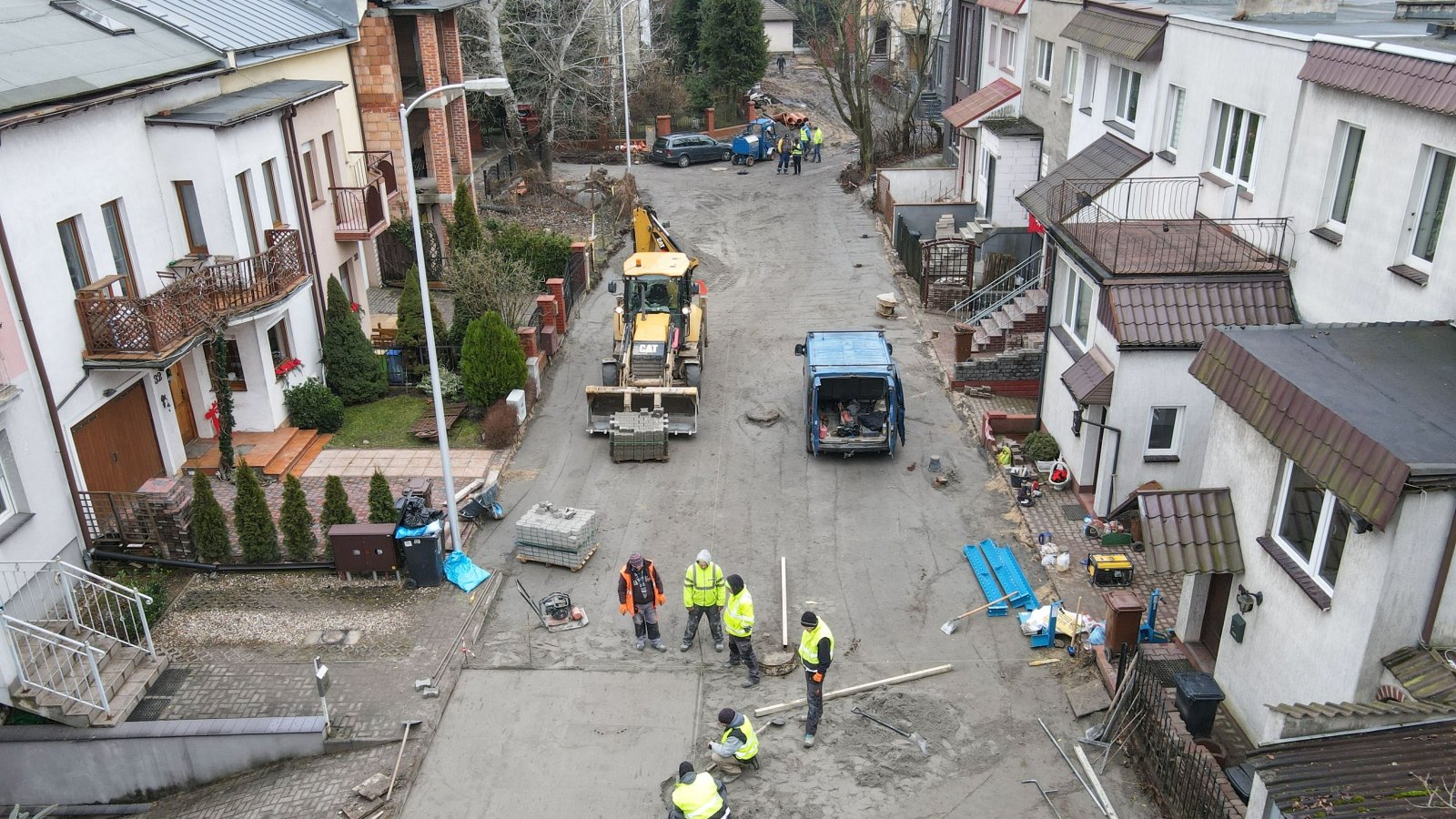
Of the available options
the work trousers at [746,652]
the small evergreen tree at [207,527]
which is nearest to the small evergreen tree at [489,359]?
the small evergreen tree at [207,527]

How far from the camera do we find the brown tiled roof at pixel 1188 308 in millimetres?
14438

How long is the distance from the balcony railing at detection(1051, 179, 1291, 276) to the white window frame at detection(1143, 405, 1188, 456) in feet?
6.76

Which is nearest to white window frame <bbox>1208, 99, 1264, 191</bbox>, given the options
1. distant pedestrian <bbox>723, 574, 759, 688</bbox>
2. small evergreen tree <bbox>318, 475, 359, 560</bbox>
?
distant pedestrian <bbox>723, 574, 759, 688</bbox>

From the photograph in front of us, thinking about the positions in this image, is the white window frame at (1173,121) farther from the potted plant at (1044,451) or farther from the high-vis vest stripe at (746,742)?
the high-vis vest stripe at (746,742)

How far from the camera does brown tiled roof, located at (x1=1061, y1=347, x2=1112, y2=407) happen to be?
50.5 ft

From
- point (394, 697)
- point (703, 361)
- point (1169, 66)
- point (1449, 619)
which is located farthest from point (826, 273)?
point (1449, 619)

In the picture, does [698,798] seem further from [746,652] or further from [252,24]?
[252,24]

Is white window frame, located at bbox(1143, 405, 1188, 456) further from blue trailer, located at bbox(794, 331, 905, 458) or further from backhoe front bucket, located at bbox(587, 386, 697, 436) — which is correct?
backhoe front bucket, located at bbox(587, 386, 697, 436)

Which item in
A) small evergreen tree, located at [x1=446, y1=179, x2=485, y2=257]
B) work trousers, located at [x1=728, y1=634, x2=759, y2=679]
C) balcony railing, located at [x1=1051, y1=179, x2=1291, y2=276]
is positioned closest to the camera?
work trousers, located at [x1=728, y1=634, x2=759, y2=679]

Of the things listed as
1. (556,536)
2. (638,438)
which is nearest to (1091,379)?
(638,438)

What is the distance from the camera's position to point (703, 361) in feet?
76.0

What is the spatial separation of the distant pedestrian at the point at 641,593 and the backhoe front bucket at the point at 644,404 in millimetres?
6342

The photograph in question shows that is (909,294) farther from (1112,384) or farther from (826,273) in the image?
(1112,384)

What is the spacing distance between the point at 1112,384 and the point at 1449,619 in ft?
21.7
